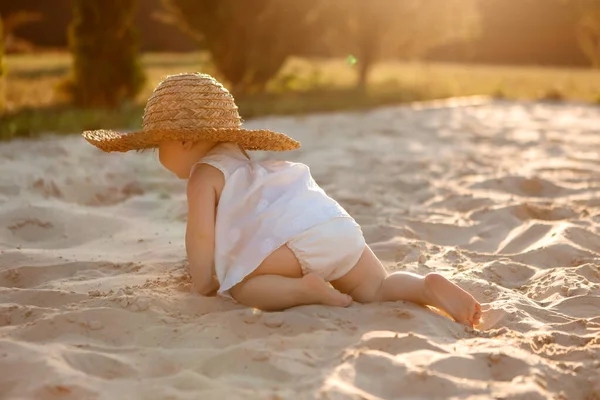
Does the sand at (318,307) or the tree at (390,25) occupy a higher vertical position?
the tree at (390,25)

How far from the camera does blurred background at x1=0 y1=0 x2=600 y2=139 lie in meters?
7.98

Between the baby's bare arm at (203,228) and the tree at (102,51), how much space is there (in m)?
6.07

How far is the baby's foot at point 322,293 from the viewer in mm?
2291

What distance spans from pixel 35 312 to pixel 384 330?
1076mm

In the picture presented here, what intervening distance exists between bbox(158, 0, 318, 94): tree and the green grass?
420 millimetres

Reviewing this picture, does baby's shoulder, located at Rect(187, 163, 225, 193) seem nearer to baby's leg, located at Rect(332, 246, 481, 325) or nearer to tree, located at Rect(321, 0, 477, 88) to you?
baby's leg, located at Rect(332, 246, 481, 325)

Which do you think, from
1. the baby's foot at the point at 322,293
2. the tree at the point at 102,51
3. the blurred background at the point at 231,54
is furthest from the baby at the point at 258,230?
the tree at the point at 102,51

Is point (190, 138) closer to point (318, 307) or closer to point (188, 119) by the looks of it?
point (188, 119)

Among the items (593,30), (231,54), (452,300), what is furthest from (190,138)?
(593,30)

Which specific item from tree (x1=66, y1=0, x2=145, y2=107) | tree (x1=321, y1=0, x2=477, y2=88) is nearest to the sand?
tree (x1=66, y1=0, x2=145, y2=107)

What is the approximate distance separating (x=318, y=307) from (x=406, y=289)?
30 centimetres

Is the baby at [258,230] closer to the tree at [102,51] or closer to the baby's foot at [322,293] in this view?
the baby's foot at [322,293]

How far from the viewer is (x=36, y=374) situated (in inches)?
72.4

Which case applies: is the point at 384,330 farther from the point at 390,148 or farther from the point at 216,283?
Result: the point at 390,148
